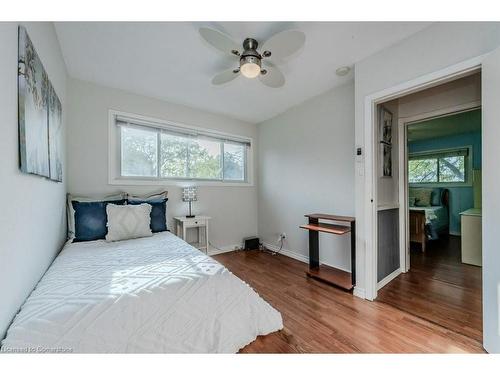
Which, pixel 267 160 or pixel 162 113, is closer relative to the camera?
pixel 162 113

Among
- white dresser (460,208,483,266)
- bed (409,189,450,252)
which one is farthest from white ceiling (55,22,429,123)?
bed (409,189,450,252)

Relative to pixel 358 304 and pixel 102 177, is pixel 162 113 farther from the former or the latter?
pixel 358 304

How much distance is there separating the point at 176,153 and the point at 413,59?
2.94 metres

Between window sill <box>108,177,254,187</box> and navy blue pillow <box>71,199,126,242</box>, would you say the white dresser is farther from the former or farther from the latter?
navy blue pillow <box>71,199,126,242</box>

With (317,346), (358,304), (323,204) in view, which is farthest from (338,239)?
(317,346)

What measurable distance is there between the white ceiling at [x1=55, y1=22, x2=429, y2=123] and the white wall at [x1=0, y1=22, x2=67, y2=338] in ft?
1.54

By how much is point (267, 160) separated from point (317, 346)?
2.89 meters

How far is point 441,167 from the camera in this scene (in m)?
4.91

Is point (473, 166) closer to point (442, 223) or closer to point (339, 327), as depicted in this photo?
point (442, 223)

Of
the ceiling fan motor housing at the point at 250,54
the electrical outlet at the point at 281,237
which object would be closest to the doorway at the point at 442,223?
the electrical outlet at the point at 281,237

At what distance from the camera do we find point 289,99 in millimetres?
2971

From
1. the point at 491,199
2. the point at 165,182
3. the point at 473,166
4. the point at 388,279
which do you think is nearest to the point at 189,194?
the point at 165,182
